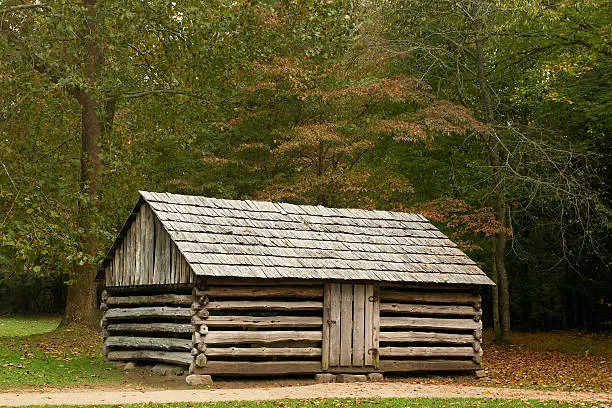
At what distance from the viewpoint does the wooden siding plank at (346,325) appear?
674 inches

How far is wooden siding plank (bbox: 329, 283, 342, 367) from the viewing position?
55.8ft

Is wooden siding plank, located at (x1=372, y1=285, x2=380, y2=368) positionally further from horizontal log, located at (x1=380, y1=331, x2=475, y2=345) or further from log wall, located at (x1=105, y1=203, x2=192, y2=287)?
log wall, located at (x1=105, y1=203, x2=192, y2=287)

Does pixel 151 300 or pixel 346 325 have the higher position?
pixel 151 300

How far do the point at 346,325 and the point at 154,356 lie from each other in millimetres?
4024

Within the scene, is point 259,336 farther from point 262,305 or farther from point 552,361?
point 552,361

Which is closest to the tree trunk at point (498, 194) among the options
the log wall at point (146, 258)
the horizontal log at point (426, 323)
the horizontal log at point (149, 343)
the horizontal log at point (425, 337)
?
the horizontal log at point (426, 323)

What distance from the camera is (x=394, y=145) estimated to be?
29.6 m

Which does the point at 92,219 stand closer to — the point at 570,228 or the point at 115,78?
the point at 115,78

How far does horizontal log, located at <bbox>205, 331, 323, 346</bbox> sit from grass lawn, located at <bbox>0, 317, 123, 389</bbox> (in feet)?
7.73

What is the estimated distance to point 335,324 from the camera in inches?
671

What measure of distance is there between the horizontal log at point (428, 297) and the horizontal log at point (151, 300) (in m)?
4.43

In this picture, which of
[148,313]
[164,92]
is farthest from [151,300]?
[164,92]

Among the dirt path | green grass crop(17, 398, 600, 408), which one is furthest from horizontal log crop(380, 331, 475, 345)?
green grass crop(17, 398, 600, 408)

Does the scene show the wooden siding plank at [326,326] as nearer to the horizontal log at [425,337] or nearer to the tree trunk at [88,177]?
the horizontal log at [425,337]
